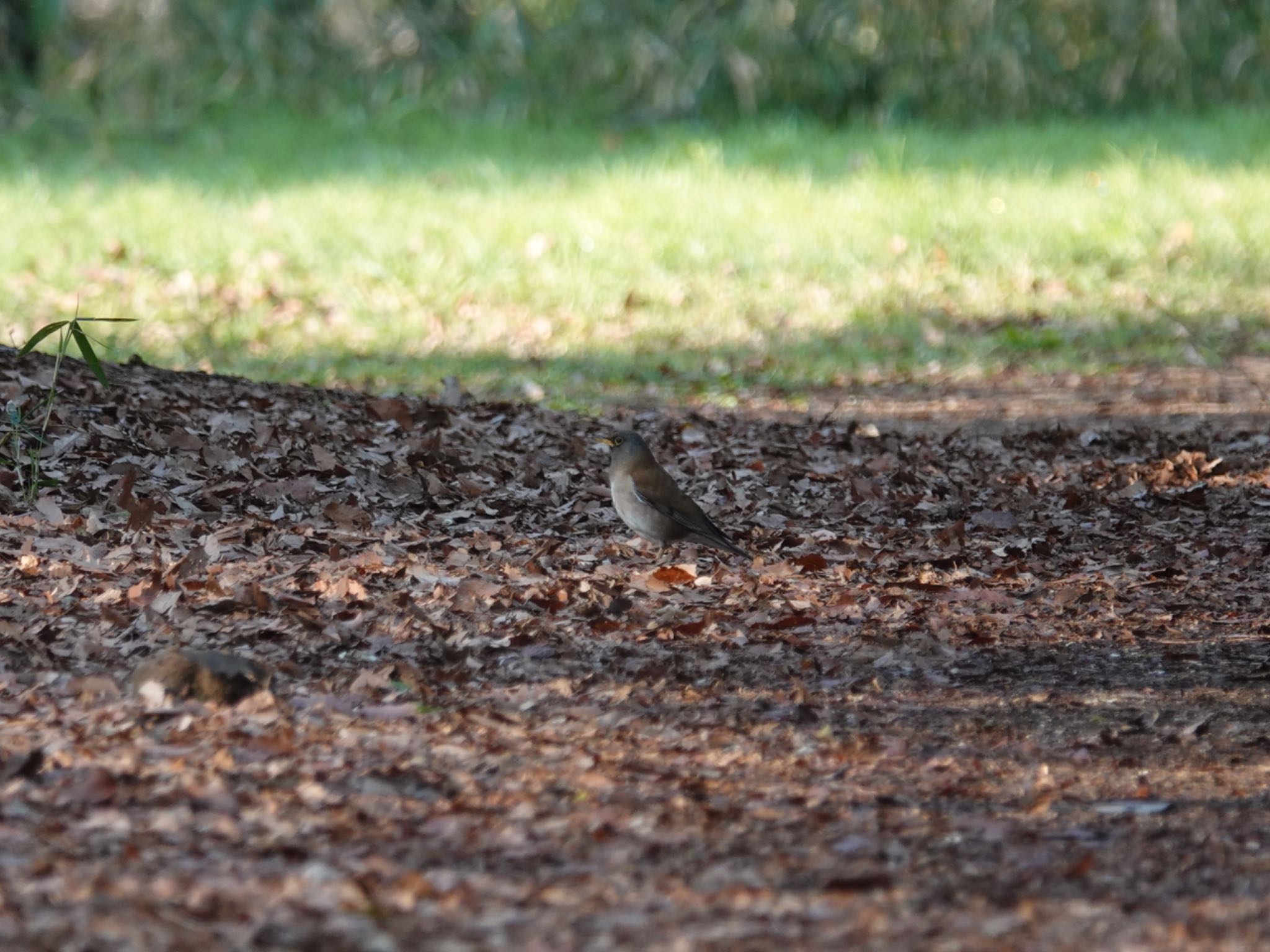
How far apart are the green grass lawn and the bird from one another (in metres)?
3.47

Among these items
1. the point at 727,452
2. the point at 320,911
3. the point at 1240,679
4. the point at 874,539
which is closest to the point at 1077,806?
the point at 1240,679

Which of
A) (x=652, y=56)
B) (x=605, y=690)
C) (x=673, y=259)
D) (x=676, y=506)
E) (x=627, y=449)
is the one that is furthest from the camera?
(x=652, y=56)

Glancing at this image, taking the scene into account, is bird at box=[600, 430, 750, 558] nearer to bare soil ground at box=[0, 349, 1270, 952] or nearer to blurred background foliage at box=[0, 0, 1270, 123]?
bare soil ground at box=[0, 349, 1270, 952]

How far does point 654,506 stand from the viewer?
17.7 ft

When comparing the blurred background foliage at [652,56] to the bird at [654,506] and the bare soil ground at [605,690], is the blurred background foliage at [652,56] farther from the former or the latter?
the bird at [654,506]

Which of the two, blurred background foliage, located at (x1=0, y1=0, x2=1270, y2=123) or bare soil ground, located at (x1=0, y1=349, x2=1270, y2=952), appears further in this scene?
blurred background foliage, located at (x1=0, y1=0, x2=1270, y2=123)

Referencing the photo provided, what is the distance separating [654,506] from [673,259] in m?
A: 7.15

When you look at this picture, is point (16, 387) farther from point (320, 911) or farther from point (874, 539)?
point (320, 911)

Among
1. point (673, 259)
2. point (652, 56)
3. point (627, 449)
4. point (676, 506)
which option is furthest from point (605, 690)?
point (652, 56)

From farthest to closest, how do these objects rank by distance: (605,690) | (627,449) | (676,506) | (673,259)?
(673,259) → (627,449) → (676,506) → (605,690)

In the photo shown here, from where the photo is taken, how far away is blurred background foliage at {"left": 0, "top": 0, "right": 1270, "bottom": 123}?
17.8 meters

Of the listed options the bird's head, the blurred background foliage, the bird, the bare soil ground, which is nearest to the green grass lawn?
the blurred background foliage

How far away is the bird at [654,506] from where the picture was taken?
5352mm

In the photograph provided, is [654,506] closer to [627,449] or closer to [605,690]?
[627,449]
